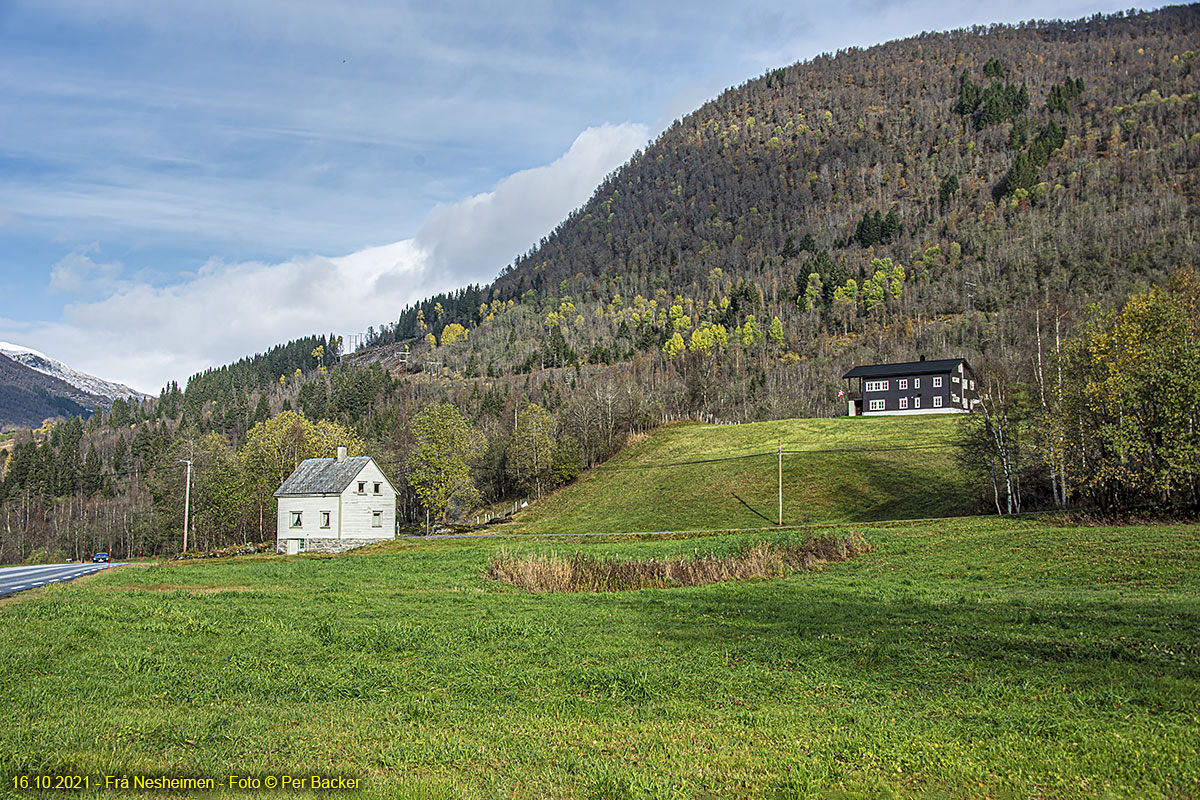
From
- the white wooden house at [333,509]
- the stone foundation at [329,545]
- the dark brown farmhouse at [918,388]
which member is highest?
the dark brown farmhouse at [918,388]

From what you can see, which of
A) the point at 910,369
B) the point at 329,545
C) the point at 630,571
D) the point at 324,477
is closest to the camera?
the point at 630,571

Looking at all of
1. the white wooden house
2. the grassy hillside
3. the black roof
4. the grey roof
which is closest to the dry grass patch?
the grassy hillside

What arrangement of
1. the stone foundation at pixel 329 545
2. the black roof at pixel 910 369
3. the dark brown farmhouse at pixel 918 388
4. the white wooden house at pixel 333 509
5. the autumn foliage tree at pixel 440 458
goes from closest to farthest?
the stone foundation at pixel 329 545 < the white wooden house at pixel 333 509 < the autumn foliage tree at pixel 440 458 < the dark brown farmhouse at pixel 918 388 < the black roof at pixel 910 369

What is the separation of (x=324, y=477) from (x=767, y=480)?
4318cm

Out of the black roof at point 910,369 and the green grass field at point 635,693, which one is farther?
the black roof at point 910,369

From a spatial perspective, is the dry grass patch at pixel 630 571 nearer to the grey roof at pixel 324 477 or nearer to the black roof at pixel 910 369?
the grey roof at pixel 324 477

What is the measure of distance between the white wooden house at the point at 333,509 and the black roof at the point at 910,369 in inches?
3004

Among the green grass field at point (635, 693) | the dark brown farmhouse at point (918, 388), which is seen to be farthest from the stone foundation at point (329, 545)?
the dark brown farmhouse at point (918, 388)

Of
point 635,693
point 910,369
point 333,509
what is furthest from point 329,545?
point 910,369

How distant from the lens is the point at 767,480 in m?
72.9

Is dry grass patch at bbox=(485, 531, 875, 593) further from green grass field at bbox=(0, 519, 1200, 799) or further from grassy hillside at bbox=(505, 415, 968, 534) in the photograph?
grassy hillside at bbox=(505, 415, 968, 534)

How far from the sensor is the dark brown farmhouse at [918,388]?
10612 cm

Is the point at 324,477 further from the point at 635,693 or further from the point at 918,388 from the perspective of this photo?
the point at 918,388

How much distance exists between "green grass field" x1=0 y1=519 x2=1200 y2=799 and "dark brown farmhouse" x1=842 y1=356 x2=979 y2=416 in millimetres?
90310
